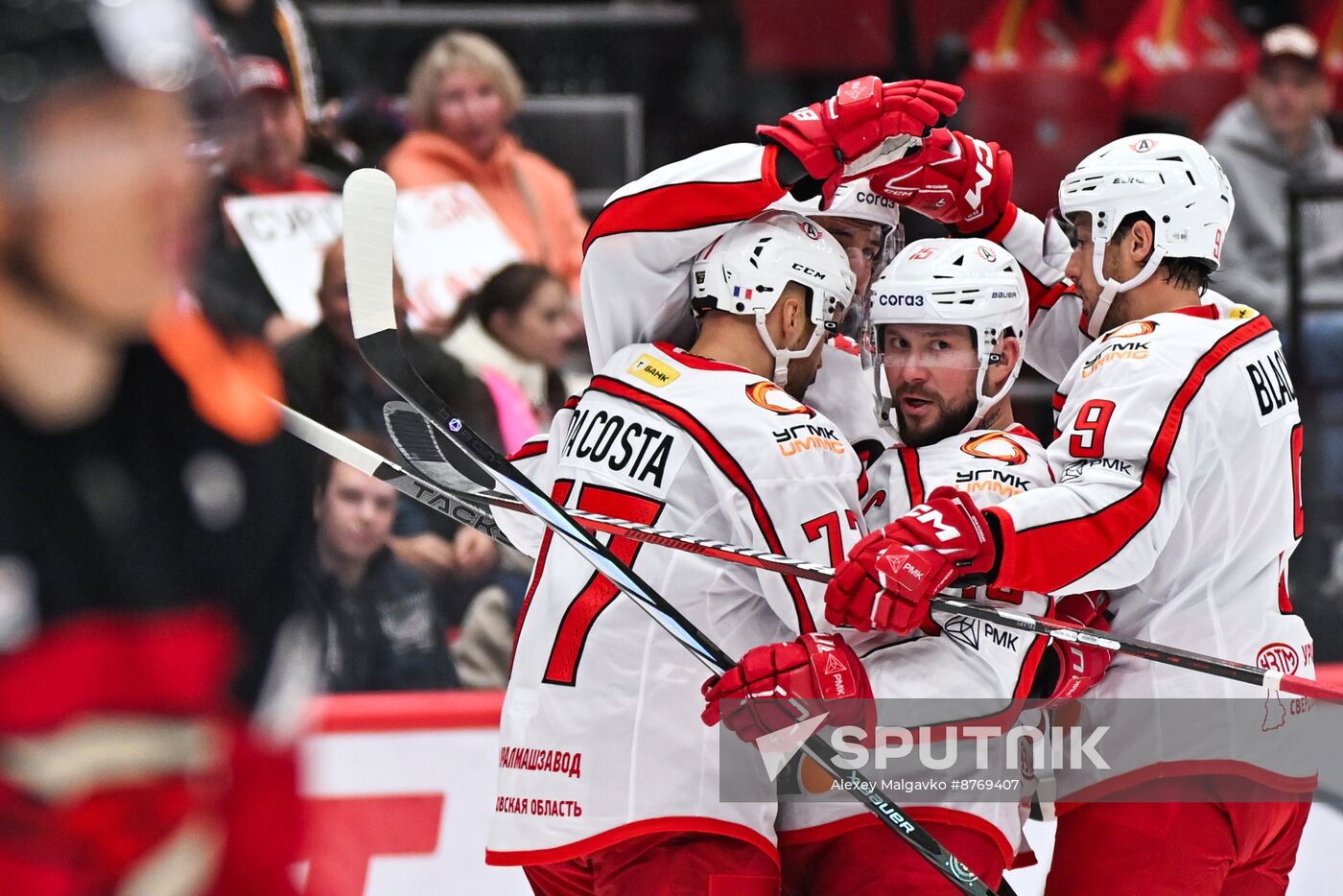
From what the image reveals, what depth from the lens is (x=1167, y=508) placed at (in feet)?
7.48

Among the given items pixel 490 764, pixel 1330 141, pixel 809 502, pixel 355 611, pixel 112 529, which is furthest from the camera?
pixel 1330 141

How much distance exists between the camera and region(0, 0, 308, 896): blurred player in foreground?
3.48 ft

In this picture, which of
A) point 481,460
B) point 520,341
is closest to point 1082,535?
point 481,460

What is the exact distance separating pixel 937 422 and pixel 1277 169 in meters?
3.40

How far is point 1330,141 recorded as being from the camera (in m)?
5.71

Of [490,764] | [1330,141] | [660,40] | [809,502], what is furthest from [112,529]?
[1330,141]

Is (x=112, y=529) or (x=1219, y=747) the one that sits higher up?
(x=112, y=529)

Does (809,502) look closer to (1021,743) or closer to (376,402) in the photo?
(1021,743)

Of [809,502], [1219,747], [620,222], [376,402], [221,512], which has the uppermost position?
[221,512]

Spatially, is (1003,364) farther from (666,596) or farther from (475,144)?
(475,144)

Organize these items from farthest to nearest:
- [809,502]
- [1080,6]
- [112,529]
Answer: [1080,6] < [809,502] < [112,529]

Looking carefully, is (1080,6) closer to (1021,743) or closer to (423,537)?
(423,537)

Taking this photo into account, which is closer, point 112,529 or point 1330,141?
point 112,529

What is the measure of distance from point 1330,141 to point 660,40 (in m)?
2.29
